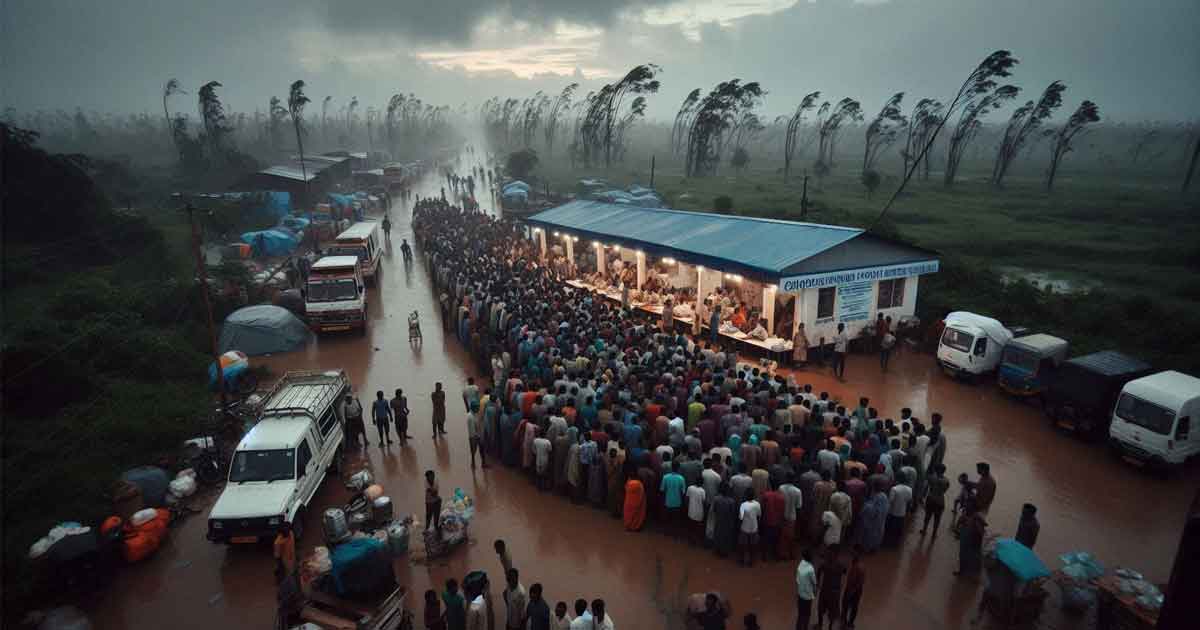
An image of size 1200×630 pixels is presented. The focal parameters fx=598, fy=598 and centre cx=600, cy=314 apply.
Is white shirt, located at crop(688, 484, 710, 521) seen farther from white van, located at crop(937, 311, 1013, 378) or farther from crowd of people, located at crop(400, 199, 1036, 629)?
white van, located at crop(937, 311, 1013, 378)

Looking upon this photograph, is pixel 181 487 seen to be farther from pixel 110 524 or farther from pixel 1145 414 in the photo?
pixel 1145 414

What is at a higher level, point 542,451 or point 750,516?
point 750,516

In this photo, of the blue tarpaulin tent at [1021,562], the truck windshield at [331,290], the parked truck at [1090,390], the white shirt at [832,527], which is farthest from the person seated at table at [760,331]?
the truck windshield at [331,290]

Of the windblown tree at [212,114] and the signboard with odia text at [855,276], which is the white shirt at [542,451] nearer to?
the signboard with odia text at [855,276]

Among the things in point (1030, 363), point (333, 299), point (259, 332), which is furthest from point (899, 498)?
point (259, 332)

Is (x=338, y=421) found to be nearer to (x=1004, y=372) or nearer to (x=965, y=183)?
(x=1004, y=372)

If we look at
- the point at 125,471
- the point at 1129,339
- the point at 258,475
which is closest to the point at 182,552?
the point at 258,475
